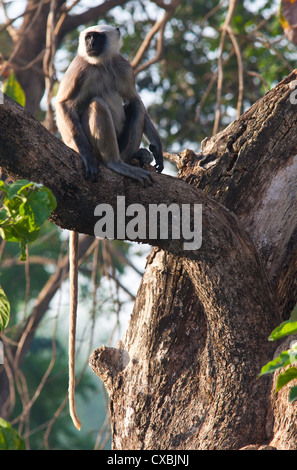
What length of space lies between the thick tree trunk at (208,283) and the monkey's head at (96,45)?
102 cm

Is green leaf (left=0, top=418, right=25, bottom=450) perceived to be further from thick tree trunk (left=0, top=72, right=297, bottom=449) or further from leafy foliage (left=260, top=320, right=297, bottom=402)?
thick tree trunk (left=0, top=72, right=297, bottom=449)

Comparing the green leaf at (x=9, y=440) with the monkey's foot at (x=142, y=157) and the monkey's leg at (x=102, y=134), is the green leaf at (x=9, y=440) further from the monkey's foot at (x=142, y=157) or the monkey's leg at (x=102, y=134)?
the monkey's foot at (x=142, y=157)

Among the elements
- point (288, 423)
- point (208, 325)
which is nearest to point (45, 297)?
point (208, 325)

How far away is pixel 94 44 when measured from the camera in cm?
353

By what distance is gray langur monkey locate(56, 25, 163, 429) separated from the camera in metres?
3.12

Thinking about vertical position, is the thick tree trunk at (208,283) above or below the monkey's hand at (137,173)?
below

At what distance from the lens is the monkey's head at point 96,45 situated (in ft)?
11.5

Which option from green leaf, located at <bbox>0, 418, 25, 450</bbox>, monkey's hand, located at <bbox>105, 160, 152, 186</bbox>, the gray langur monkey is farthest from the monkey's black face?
green leaf, located at <bbox>0, 418, 25, 450</bbox>

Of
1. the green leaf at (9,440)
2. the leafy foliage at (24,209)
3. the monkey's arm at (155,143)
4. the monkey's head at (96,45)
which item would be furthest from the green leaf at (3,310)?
the monkey's head at (96,45)

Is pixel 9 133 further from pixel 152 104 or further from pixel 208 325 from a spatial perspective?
pixel 152 104

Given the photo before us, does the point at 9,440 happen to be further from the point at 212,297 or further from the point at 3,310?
the point at 212,297

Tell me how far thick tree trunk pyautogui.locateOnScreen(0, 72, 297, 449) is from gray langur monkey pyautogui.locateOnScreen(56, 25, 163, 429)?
30 centimetres

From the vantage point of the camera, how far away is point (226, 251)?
2596mm

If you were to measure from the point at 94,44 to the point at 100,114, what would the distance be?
26.0 inches
